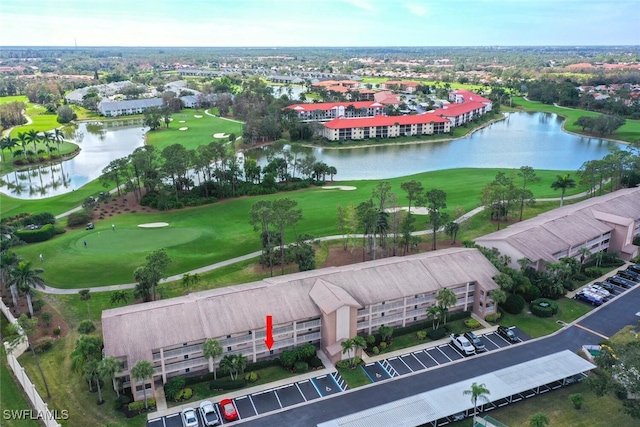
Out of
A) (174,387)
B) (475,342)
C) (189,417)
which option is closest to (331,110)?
(475,342)

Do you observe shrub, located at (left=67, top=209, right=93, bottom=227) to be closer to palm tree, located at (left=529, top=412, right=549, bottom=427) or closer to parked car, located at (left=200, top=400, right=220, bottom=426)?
parked car, located at (left=200, top=400, right=220, bottom=426)

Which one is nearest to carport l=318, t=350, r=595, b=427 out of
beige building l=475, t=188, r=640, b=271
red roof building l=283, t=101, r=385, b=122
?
beige building l=475, t=188, r=640, b=271

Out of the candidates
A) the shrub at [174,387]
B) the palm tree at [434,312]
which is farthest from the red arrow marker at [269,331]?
the palm tree at [434,312]

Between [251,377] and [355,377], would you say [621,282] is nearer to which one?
[355,377]

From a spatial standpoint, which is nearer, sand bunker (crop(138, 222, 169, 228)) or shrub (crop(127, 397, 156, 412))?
shrub (crop(127, 397, 156, 412))

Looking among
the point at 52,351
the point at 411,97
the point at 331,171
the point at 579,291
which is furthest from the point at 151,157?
the point at 411,97
